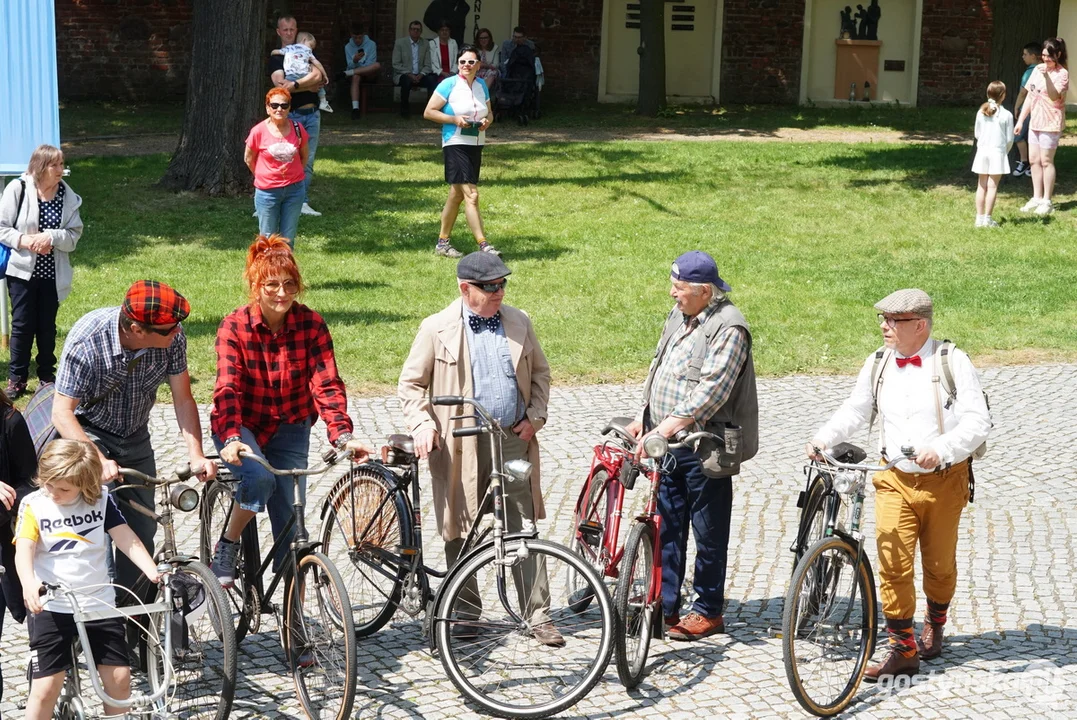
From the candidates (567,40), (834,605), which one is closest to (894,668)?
(834,605)

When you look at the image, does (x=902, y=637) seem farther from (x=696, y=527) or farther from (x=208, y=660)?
(x=208, y=660)

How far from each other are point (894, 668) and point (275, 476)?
2.76 m

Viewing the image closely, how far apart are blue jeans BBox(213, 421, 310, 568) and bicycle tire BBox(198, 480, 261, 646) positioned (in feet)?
0.47

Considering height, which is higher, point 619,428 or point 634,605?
point 619,428

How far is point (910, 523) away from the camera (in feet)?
19.3

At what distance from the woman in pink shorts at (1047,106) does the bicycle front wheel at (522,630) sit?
12.8 metres

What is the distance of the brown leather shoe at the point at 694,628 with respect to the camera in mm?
6383

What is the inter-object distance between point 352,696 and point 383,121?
2091 centimetres

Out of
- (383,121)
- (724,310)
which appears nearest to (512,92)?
(383,121)

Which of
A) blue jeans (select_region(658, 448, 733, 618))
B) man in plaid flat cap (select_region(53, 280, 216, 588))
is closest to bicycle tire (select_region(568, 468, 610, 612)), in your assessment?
blue jeans (select_region(658, 448, 733, 618))

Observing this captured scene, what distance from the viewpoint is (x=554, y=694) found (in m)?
5.72

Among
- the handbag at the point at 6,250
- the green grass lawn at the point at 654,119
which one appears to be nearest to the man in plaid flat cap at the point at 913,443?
the handbag at the point at 6,250

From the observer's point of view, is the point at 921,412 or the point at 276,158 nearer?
the point at 921,412

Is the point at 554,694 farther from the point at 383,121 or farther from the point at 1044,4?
the point at 383,121
